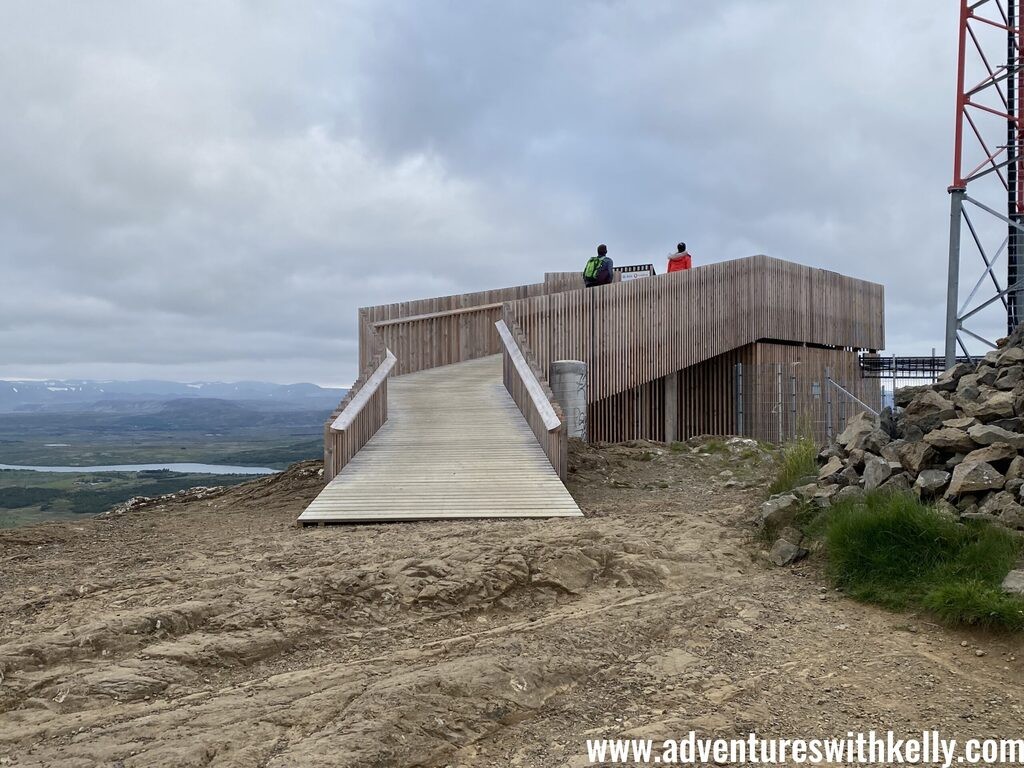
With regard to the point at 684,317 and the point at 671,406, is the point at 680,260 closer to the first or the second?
the point at 684,317

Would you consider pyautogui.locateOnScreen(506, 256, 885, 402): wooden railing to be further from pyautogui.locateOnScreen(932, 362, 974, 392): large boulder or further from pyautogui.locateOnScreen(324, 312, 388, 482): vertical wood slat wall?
pyautogui.locateOnScreen(932, 362, 974, 392): large boulder

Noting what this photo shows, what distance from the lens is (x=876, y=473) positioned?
19.8 feet

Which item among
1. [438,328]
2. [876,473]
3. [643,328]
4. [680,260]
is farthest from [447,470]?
[680,260]

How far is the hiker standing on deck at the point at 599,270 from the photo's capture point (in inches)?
605

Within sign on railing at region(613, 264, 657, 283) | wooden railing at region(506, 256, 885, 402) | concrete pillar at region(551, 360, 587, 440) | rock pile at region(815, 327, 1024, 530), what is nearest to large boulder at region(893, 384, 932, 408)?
rock pile at region(815, 327, 1024, 530)

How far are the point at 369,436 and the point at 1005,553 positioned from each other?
756 cm

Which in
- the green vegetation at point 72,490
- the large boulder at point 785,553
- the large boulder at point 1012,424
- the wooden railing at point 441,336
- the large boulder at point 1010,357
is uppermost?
the wooden railing at point 441,336

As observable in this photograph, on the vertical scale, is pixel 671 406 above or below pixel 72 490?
above

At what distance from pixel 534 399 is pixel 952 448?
5502mm

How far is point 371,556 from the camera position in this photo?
5832 millimetres

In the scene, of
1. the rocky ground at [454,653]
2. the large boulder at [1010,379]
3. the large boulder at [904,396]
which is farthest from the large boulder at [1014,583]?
the large boulder at [904,396]

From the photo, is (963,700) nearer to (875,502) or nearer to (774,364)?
(875,502)

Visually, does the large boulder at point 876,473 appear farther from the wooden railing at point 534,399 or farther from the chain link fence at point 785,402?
the chain link fence at point 785,402

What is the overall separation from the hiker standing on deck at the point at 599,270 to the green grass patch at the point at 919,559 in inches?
402
